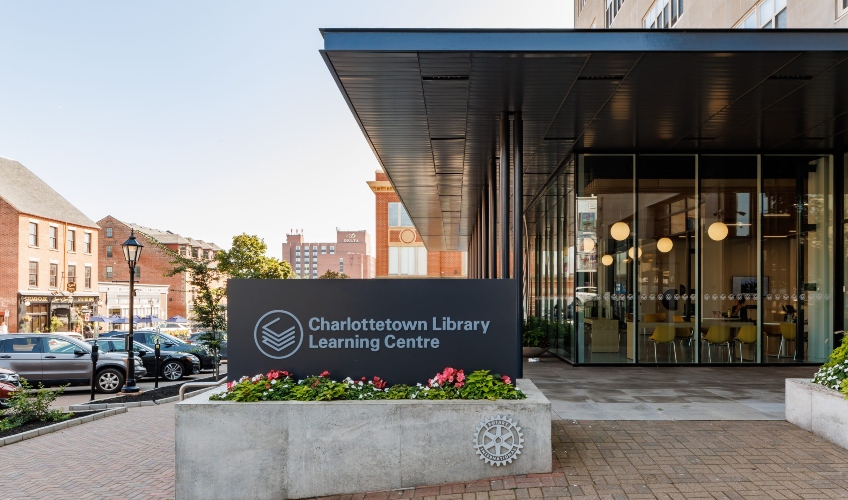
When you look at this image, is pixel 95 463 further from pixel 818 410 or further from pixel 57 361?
pixel 57 361

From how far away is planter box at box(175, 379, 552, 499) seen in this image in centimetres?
587

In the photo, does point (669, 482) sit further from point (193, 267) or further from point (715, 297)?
point (193, 267)

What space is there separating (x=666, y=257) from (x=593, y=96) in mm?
5212

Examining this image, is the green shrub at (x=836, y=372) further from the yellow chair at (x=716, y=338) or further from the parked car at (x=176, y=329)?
the parked car at (x=176, y=329)

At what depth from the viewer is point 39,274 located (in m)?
44.8

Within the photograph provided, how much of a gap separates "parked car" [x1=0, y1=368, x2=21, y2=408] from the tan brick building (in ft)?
50.7

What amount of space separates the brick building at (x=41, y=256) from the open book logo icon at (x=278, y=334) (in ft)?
143

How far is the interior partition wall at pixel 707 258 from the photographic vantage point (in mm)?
13461

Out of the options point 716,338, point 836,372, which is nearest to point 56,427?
point 836,372

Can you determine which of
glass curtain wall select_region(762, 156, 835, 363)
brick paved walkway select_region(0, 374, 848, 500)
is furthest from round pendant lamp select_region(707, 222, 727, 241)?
brick paved walkway select_region(0, 374, 848, 500)

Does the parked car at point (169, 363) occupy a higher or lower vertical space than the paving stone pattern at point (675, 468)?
lower

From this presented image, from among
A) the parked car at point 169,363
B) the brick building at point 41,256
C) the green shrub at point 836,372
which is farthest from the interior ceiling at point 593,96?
the brick building at point 41,256

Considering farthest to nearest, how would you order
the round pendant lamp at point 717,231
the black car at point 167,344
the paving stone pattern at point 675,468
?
the black car at point 167,344 < the round pendant lamp at point 717,231 < the paving stone pattern at point 675,468

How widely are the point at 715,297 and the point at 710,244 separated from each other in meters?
1.15
